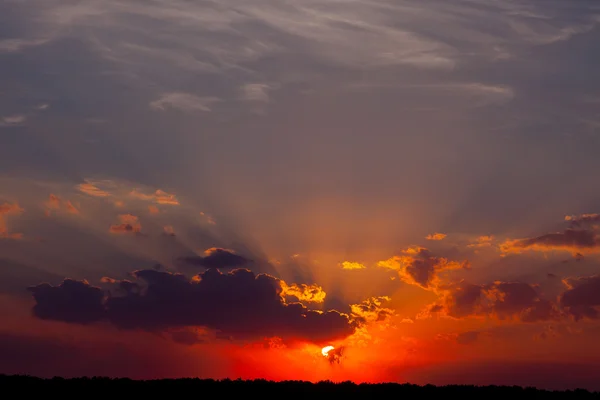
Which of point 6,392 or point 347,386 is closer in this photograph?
point 6,392

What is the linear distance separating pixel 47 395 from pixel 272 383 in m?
22.3

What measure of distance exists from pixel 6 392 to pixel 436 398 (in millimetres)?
42231

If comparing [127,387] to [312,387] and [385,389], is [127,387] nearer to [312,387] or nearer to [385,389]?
[312,387]

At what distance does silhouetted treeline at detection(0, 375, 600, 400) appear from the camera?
74.3 meters

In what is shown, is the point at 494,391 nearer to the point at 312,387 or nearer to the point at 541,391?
the point at 541,391

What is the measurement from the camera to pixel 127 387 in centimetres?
7525

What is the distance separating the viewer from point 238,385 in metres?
77.1

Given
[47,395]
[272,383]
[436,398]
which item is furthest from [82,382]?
[436,398]

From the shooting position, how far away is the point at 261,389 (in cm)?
7600

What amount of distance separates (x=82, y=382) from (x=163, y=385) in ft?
27.6

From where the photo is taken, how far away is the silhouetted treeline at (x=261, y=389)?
7431cm

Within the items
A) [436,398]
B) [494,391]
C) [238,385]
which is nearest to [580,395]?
[494,391]

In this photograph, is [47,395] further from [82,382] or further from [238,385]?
[238,385]

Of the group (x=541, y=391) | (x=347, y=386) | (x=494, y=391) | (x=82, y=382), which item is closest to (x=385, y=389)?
(x=347, y=386)
